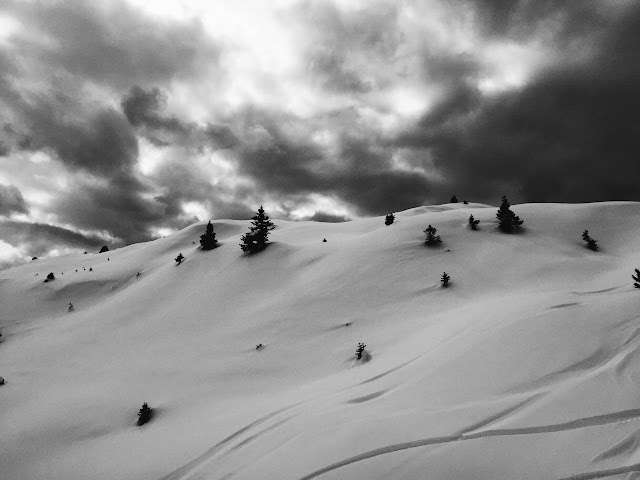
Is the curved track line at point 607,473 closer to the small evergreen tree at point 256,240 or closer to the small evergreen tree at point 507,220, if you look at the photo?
the small evergreen tree at point 507,220

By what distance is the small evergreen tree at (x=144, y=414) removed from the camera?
11.1 metres

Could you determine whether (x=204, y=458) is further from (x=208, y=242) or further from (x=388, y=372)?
(x=208, y=242)

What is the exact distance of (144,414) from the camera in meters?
11.2

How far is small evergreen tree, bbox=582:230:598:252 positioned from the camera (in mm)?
24688

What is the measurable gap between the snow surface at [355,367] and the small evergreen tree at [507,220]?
1.01m

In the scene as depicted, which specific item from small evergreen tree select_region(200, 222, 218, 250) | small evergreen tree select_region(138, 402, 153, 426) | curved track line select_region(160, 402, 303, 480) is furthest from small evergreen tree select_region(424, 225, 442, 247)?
small evergreen tree select_region(200, 222, 218, 250)

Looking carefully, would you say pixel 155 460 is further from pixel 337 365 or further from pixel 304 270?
pixel 304 270

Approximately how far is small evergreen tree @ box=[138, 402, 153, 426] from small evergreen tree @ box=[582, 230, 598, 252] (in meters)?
28.5

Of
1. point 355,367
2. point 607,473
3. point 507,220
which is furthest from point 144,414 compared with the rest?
point 507,220

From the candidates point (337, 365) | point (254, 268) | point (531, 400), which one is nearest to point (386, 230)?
point (254, 268)

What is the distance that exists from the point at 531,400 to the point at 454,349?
3037mm

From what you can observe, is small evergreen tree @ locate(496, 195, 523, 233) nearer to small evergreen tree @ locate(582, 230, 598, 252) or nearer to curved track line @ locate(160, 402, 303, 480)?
small evergreen tree @ locate(582, 230, 598, 252)

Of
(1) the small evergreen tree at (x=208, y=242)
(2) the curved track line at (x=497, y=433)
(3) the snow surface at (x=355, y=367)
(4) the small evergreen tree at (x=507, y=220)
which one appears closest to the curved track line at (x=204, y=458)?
(3) the snow surface at (x=355, y=367)

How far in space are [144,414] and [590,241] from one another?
96.5 feet
